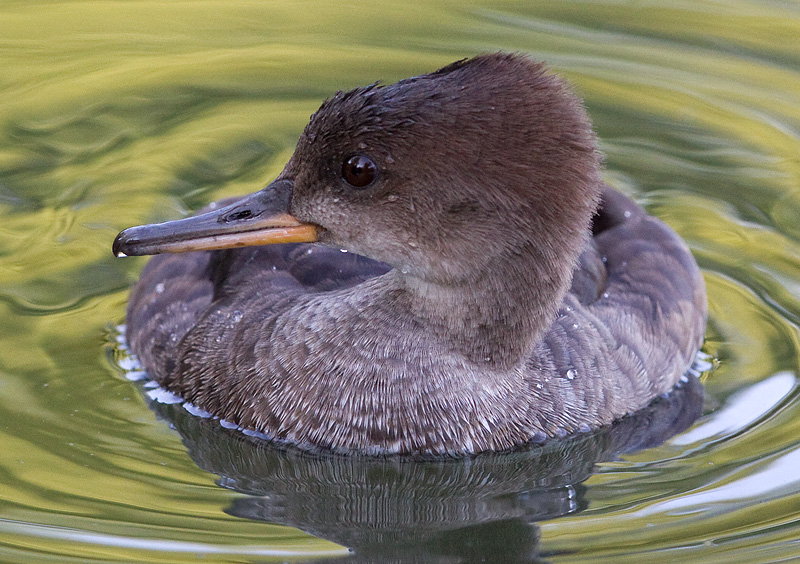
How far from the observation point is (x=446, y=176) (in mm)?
5234

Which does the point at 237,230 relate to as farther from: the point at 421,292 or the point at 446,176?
the point at 446,176

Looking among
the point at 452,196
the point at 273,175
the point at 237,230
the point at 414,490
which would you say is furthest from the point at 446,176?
the point at 273,175

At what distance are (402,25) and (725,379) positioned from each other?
4.24 m

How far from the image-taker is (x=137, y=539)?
16.6 ft

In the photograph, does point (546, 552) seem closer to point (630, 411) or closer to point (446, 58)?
point (630, 411)

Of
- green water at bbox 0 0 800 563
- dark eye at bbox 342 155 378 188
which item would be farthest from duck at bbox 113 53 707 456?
green water at bbox 0 0 800 563

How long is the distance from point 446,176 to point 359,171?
14.0 inches

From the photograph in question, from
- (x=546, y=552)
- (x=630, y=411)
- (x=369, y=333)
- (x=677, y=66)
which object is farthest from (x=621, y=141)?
(x=546, y=552)

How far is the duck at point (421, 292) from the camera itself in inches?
206

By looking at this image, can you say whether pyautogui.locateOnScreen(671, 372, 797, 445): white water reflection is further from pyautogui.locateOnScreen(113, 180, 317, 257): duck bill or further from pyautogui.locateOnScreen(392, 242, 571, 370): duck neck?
pyautogui.locateOnScreen(113, 180, 317, 257): duck bill

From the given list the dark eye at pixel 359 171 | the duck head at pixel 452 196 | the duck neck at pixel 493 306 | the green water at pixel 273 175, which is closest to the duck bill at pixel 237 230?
the duck head at pixel 452 196

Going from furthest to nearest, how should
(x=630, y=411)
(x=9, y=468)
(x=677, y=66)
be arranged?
(x=677, y=66) < (x=630, y=411) < (x=9, y=468)

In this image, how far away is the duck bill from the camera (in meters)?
5.51

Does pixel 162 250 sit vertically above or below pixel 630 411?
above
